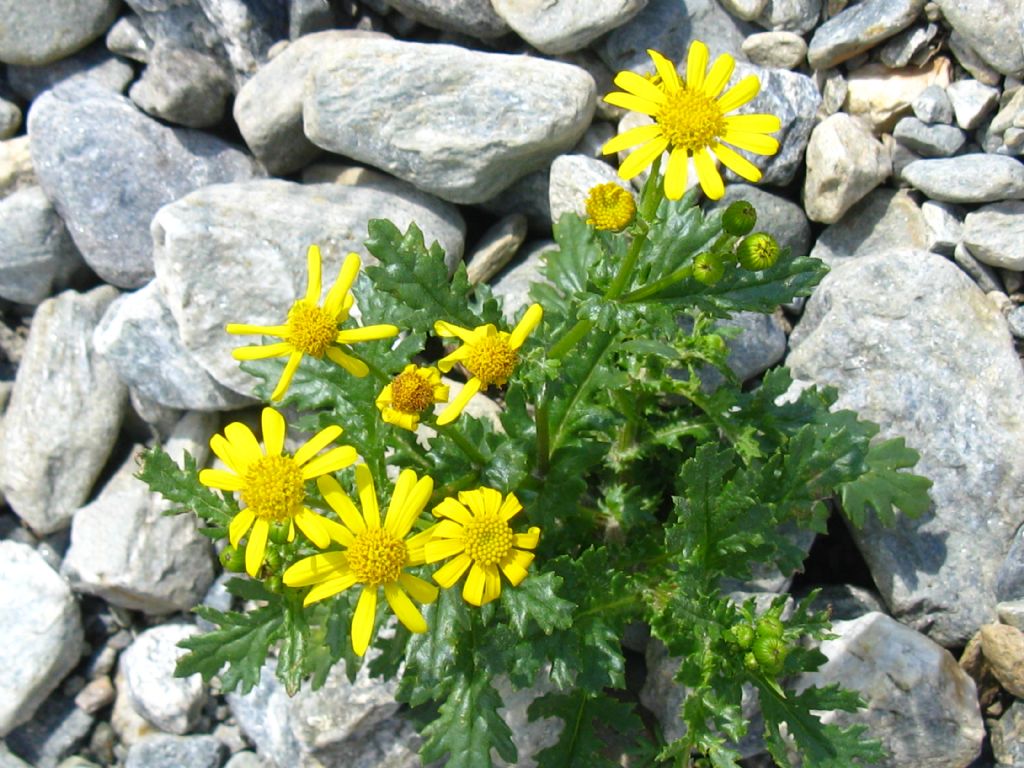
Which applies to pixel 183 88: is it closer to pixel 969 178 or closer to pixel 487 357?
pixel 487 357

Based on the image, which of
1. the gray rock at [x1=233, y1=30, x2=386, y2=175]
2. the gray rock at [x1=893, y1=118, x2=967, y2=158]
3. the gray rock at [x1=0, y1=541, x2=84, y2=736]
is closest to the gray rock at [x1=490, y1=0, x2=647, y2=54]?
the gray rock at [x1=233, y1=30, x2=386, y2=175]

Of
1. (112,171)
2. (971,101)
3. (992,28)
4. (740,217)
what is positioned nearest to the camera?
(740,217)

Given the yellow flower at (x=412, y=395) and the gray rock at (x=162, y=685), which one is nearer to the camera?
the yellow flower at (x=412, y=395)

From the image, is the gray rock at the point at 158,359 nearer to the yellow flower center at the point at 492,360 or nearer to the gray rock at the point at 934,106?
the yellow flower center at the point at 492,360

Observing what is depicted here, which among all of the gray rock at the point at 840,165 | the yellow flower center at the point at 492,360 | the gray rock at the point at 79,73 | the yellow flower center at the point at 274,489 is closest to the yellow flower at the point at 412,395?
the yellow flower center at the point at 492,360

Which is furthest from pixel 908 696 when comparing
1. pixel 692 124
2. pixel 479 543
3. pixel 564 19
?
pixel 564 19

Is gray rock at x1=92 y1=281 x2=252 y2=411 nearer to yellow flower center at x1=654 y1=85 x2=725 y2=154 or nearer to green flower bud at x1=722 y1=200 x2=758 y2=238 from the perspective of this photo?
yellow flower center at x1=654 y1=85 x2=725 y2=154
